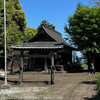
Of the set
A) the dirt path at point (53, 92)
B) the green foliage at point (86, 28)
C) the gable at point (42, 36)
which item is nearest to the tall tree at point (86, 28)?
the green foliage at point (86, 28)

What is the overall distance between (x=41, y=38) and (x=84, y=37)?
780cm

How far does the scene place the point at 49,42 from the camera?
27766mm

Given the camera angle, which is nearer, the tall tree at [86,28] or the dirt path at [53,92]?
the dirt path at [53,92]

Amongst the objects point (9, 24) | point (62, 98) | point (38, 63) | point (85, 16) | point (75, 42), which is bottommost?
point (62, 98)

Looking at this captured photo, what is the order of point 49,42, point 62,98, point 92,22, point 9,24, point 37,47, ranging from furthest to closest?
point 49,42
point 92,22
point 9,24
point 37,47
point 62,98

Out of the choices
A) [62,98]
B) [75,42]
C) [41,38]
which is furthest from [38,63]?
[62,98]

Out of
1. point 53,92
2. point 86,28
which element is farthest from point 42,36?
point 53,92

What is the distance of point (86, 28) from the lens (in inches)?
928

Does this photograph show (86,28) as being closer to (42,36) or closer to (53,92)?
(42,36)

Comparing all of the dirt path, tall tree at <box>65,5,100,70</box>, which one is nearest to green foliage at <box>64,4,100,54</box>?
tall tree at <box>65,5,100,70</box>

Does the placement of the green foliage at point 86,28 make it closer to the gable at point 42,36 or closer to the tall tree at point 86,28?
the tall tree at point 86,28

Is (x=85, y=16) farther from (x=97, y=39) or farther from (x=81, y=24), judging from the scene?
(x=97, y=39)

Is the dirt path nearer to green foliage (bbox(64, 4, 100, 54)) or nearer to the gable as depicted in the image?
green foliage (bbox(64, 4, 100, 54))

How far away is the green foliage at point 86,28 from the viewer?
2368cm
